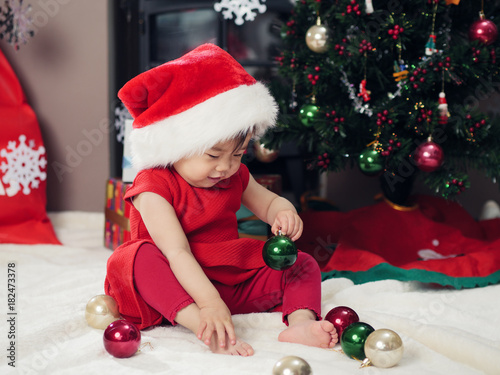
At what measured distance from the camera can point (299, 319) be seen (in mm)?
901

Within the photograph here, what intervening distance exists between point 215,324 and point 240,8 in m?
1.33

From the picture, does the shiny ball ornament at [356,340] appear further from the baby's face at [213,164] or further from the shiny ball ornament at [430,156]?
the shiny ball ornament at [430,156]

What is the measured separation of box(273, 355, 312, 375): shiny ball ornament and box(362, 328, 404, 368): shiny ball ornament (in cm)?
12

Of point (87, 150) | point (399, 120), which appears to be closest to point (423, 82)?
point (399, 120)

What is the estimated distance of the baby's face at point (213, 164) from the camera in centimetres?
92

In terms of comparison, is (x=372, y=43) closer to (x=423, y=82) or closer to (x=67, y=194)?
(x=423, y=82)

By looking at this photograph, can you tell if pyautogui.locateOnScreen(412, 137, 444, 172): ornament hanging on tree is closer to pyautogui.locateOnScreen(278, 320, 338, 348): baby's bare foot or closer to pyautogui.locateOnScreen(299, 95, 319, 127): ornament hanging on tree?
pyautogui.locateOnScreen(299, 95, 319, 127): ornament hanging on tree

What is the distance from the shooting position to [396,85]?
1410 mm

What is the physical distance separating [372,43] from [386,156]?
294 millimetres

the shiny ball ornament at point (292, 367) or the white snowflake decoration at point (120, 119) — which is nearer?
the shiny ball ornament at point (292, 367)

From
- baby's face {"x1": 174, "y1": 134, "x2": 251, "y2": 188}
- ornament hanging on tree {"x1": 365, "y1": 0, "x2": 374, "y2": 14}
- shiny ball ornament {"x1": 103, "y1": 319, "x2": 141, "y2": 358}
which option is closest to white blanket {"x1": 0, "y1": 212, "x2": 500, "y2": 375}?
shiny ball ornament {"x1": 103, "y1": 319, "x2": 141, "y2": 358}

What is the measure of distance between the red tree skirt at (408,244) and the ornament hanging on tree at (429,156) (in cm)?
24

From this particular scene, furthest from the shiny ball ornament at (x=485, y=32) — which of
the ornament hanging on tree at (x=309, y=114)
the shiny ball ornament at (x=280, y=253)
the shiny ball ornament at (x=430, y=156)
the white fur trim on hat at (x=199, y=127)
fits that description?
the shiny ball ornament at (x=280, y=253)

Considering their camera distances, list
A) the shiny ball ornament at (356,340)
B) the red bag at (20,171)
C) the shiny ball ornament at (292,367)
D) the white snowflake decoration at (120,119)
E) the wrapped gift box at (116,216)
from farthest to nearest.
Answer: the white snowflake decoration at (120,119) < the red bag at (20,171) < the wrapped gift box at (116,216) < the shiny ball ornament at (356,340) < the shiny ball ornament at (292,367)
